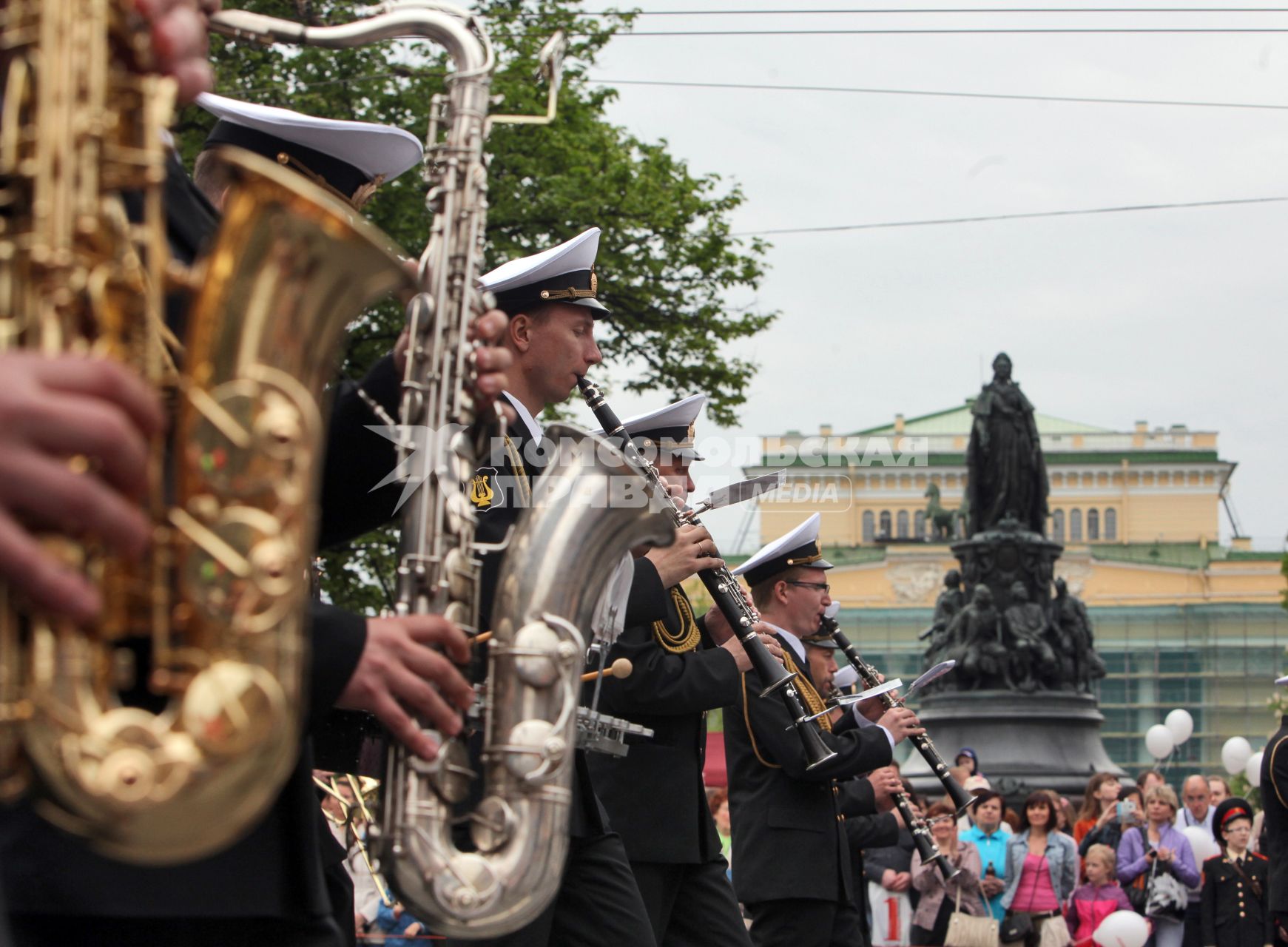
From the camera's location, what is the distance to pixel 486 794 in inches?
115

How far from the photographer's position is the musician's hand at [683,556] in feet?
17.5

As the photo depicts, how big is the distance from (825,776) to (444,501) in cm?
455

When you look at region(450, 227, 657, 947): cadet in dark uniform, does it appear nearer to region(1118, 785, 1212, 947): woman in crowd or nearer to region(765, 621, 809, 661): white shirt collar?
region(765, 621, 809, 661): white shirt collar

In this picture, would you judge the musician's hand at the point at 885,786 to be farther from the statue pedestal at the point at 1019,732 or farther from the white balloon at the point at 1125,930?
the statue pedestal at the point at 1019,732

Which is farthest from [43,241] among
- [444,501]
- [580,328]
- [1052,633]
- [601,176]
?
[1052,633]

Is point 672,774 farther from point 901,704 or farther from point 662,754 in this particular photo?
point 901,704

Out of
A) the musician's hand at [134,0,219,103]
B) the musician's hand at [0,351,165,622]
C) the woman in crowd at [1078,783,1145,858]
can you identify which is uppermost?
the musician's hand at [134,0,219,103]

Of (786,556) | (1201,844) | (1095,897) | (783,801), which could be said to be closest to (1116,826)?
(1201,844)

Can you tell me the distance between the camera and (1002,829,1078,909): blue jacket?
1252cm

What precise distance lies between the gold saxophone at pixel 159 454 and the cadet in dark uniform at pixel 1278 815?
7785 mm

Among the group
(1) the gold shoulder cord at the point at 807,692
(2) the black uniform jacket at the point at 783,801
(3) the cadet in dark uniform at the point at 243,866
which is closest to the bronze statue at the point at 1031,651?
(1) the gold shoulder cord at the point at 807,692

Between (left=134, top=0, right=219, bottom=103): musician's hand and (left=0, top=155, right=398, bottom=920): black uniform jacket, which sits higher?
(left=134, top=0, right=219, bottom=103): musician's hand

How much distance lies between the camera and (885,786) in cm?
874

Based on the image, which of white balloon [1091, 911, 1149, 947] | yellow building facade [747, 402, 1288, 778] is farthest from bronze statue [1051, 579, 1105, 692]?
yellow building facade [747, 402, 1288, 778]
